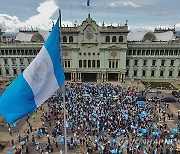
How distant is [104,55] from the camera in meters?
66.8

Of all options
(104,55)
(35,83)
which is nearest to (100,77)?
(104,55)

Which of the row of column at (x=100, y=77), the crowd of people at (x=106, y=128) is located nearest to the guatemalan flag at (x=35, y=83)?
the crowd of people at (x=106, y=128)

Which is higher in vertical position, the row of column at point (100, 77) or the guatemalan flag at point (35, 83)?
the guatemalan flag at point (35, 83)

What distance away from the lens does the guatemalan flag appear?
12547 mm

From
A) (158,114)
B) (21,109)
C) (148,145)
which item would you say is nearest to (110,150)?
(148,145)

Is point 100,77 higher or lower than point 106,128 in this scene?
higher

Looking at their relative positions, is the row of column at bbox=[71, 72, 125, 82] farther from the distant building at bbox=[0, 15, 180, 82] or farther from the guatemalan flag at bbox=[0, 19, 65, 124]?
the guatemalan flag at bbox=[0, 19, 65, 124]

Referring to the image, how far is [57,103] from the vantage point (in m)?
46.8

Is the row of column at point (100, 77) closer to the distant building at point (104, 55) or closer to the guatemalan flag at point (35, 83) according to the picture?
the distant building at point (104, 55)

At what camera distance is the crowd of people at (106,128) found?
30.3 m

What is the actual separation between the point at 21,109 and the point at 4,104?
99cm

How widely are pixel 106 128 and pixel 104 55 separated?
1372 inches

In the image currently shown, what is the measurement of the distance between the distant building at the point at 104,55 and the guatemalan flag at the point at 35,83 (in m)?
52.2

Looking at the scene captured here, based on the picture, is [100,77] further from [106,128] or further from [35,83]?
[35,83]
